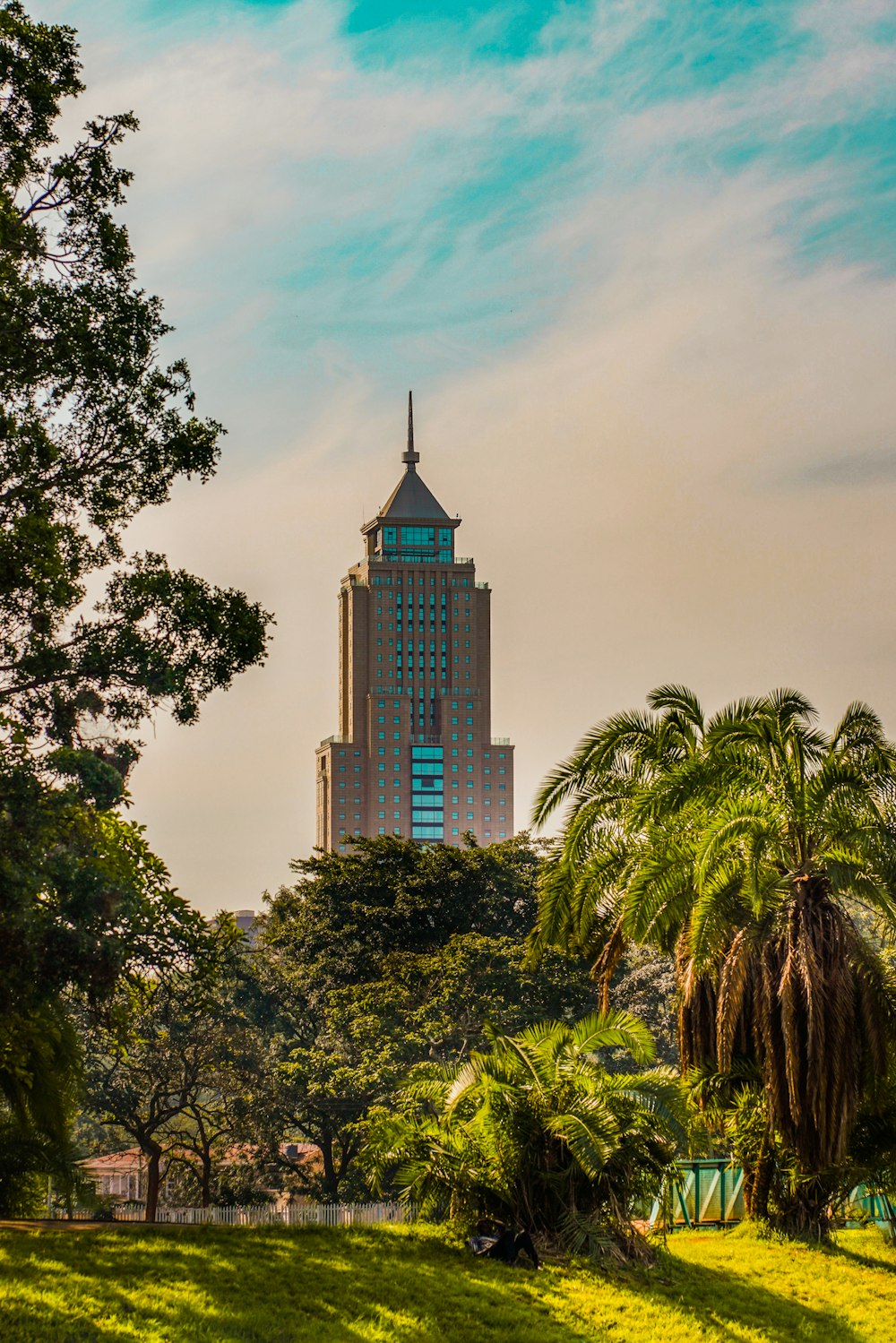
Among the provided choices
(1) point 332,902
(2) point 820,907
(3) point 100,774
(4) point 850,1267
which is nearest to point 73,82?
(3) point 100,774

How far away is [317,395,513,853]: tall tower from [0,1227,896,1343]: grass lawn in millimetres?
155694

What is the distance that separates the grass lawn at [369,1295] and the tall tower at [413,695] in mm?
155694

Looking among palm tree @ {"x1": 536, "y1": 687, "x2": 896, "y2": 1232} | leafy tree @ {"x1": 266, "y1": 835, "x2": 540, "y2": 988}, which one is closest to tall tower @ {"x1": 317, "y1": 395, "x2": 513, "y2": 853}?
leafy tree @ {"x1": 266, "y1": 835, "x2": 540, "y2": 988}

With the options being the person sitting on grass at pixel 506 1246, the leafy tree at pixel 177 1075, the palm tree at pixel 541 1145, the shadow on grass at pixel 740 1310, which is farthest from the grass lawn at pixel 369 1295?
the leafy tree at pixel 177 1075

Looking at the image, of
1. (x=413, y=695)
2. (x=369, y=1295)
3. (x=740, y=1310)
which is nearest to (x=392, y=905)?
(x=740, y=1310)

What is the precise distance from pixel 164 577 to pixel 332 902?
83.6 feet

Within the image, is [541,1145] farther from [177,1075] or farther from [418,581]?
[418,581]

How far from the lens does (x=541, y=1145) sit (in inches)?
562

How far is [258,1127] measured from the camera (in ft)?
111

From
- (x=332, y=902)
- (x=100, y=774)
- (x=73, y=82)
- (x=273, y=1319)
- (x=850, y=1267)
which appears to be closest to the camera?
(x=273, y=1319)

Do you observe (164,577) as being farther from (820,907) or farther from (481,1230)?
(820,907)

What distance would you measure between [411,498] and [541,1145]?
169 metres

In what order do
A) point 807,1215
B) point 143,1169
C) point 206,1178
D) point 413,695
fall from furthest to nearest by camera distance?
point 413,695 < point 143,1169 < point 206,1178 < point 807,1215

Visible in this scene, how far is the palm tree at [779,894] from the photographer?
1584 centimetres
